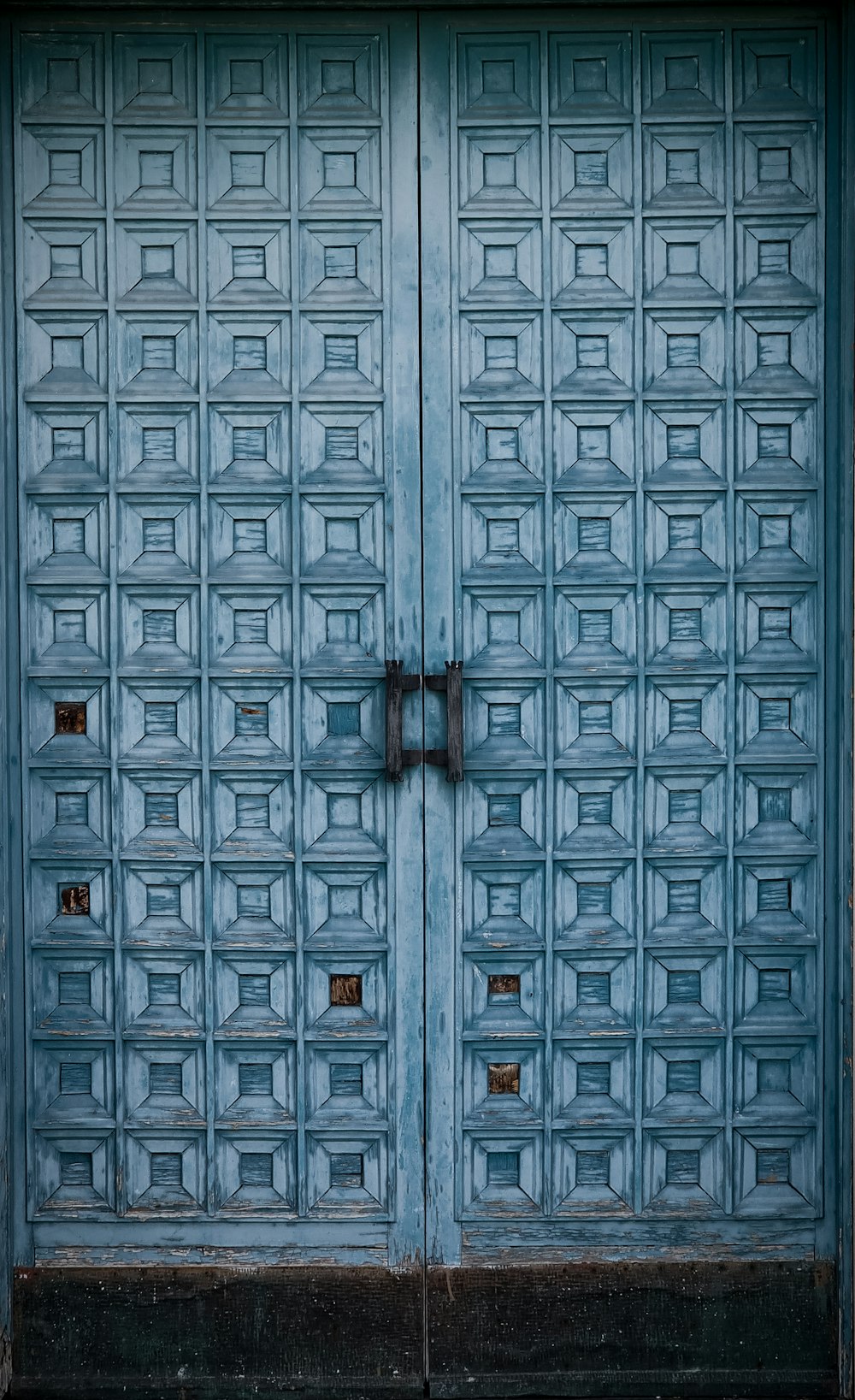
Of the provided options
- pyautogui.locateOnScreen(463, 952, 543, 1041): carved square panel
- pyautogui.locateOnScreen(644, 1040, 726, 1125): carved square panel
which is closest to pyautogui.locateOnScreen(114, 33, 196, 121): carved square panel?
pyautogui.locateOnScreen(463, 952, 543, 1041): carved square panel

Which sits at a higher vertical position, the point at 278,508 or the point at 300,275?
the point at 300,275

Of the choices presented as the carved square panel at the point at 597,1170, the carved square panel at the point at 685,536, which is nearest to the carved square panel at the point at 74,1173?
the carved square panel at the point at 597,1170

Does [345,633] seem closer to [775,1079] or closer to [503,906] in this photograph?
[503,906]

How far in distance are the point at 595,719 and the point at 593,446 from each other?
66 centimetres

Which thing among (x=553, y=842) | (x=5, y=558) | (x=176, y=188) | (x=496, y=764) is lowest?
(x=553, y=842)

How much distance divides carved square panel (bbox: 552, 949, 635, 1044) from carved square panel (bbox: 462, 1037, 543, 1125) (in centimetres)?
11

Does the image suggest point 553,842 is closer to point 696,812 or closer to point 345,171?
point 696,812

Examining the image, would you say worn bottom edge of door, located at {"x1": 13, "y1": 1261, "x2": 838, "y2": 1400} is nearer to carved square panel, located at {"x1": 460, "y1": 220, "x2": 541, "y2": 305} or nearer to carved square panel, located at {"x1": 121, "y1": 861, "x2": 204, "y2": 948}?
carved square panel, located at {"x1": 121, "y1": 861, "x2": 204, "y2": 948}

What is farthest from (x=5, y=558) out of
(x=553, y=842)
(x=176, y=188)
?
(x=553, y=842)

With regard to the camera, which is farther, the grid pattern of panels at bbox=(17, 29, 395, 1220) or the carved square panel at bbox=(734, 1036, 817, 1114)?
the carved square panel at bbox=(734, 1036, 817, 1114)

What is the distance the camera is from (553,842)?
2975mm

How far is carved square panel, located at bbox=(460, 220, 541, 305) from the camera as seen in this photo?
2.91 m

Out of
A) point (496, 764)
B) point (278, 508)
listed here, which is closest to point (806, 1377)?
point (496, 764)

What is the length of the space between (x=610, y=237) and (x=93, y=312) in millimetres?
1242
